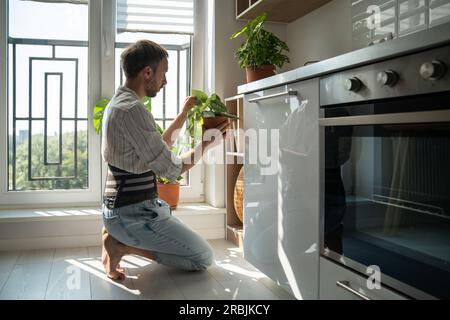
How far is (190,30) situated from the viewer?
10.3 feet

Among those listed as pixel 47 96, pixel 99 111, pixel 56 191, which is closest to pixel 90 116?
pixel 99 111

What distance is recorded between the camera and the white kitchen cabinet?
1249 millimetres

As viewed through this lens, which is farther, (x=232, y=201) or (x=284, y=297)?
(x=232, y=201)

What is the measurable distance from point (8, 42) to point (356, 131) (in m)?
2.33

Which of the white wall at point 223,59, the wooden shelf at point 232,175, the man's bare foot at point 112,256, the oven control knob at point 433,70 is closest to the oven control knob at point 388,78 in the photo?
the oven control knob at point 433,70

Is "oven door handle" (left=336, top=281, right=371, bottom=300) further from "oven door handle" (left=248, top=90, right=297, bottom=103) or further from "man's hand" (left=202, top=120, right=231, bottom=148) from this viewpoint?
"man's hand" (left=202, top=120, right=231, bottom=148)

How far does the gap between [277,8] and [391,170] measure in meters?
1.73

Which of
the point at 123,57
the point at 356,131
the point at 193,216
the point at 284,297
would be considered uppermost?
the point at 123,57

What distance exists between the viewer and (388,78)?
3.84 ft

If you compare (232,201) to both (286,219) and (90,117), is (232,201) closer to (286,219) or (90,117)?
(90,117)

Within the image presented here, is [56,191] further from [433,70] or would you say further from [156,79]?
[433,70]

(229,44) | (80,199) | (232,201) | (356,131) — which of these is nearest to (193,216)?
(232,201)

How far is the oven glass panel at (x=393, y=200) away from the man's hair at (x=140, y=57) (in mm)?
982

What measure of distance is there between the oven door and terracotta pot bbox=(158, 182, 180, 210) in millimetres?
1520
